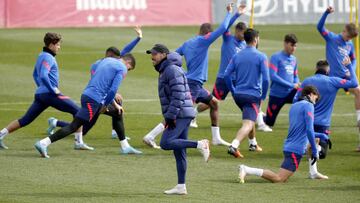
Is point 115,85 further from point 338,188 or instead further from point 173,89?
point 338,188

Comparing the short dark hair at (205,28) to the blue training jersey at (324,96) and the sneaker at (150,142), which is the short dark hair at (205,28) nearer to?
the sneaker at (150,142)

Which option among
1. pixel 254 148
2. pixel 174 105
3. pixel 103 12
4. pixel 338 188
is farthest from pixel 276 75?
pixel 103 12

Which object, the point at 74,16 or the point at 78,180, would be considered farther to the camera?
the point at 74,16

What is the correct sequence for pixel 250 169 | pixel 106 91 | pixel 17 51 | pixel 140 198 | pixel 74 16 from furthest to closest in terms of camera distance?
pixel 74 16
pixel 17 51
pixel 106 91
pixel 250 169
pixel 140 198

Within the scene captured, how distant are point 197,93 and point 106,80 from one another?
3.02m

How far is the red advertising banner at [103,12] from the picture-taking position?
140 ft

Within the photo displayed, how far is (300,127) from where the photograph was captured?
56.1ft

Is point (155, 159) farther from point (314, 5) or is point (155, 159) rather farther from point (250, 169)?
point (314, 5)

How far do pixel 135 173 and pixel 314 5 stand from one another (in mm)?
28264

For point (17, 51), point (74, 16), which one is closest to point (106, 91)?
point (17, 51)

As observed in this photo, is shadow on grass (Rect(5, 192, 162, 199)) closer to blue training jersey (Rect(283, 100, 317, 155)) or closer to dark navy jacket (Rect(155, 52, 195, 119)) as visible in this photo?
dark navy jacket (Rect(155, 52, 195, 119))

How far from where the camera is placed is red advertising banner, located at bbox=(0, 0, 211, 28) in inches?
1682

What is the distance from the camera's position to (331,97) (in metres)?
19.4

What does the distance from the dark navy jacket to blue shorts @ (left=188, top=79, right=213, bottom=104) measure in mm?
5067
